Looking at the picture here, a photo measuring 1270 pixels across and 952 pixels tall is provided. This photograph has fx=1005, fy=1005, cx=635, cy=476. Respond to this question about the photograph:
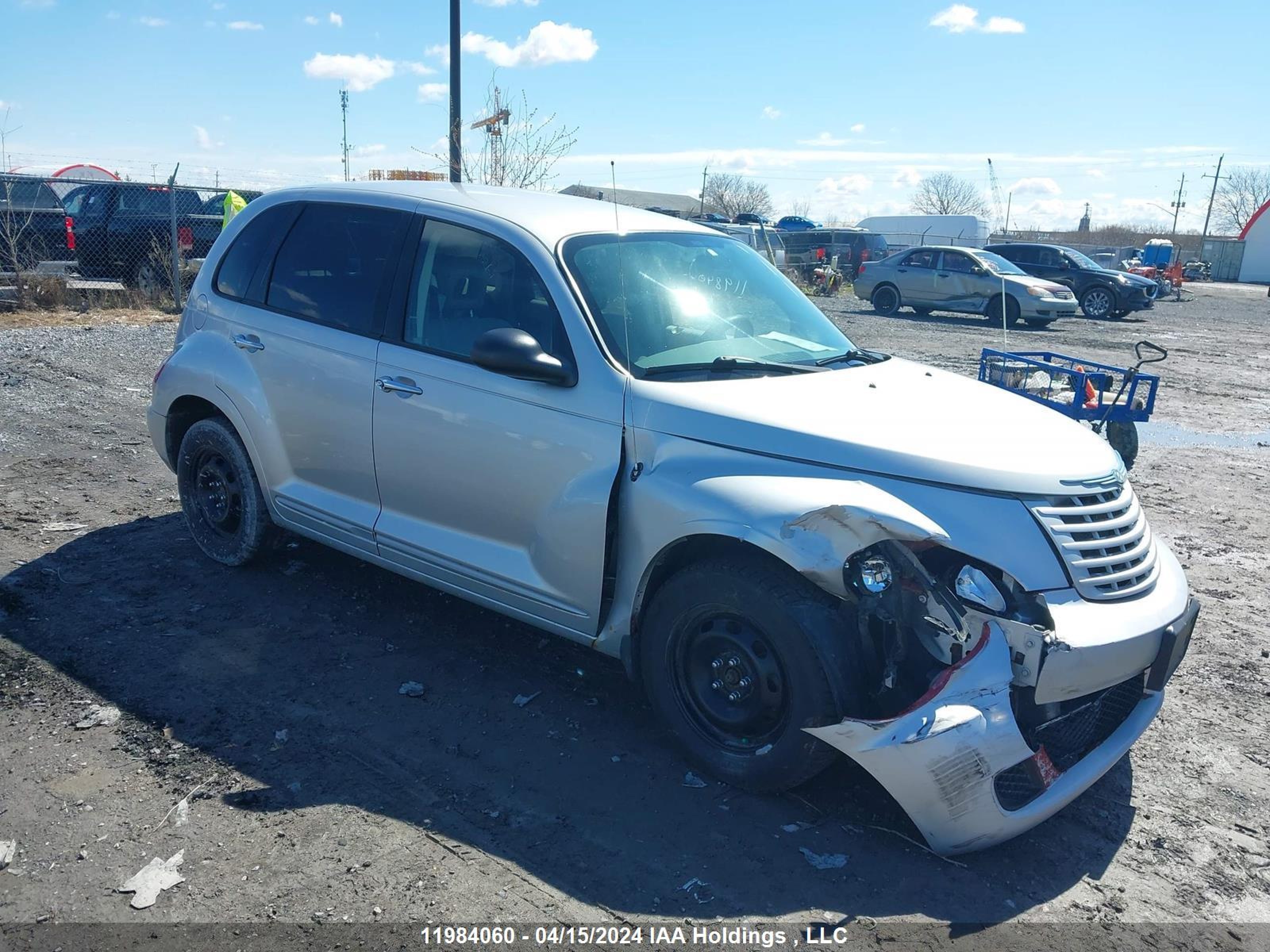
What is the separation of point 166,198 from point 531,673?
14846 mm

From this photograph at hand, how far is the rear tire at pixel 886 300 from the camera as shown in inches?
934

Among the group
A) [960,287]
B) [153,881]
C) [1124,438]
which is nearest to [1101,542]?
[153,881]

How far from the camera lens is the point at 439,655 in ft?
14.8

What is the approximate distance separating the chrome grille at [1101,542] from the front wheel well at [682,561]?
831 mm

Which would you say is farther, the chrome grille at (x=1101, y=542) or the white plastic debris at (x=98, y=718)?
the white plastic debris at (x=98, y=718)

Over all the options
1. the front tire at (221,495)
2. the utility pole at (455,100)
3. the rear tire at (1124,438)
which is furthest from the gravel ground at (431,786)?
the utility pole at (455,100)

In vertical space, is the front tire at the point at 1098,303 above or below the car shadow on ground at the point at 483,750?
above

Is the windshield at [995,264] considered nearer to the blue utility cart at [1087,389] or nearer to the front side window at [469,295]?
the blue utility cart at [1087,389]

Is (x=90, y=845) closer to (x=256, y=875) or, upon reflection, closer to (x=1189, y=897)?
(x=256, y=875)

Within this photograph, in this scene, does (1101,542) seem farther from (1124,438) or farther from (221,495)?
(1124,438)

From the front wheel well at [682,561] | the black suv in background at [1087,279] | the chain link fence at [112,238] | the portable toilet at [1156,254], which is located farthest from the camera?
the portable toilet at [1156,254]

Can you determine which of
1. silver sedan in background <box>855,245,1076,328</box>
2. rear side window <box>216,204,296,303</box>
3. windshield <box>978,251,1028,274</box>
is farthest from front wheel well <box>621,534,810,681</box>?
windshield <box>978,251,1028,274</box>

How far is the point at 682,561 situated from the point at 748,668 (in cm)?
46

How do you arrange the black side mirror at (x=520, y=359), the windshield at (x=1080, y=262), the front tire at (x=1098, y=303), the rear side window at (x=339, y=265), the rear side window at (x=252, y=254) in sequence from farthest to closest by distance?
the windshield at (x=1080, y=262) < the front tire at (x=1098, y=303) < the rear side window at (x=252, y=254) < the rear side window at (x=339, y=265) < the black side mirror at (x=520, y=359)
